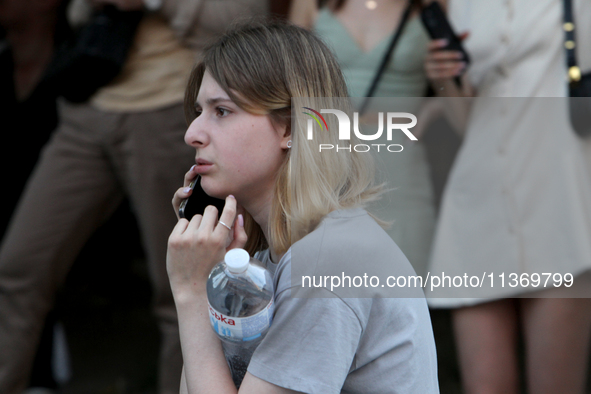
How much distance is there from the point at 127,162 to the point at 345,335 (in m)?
1.53

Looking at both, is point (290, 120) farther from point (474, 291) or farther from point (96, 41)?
point (96, 41)

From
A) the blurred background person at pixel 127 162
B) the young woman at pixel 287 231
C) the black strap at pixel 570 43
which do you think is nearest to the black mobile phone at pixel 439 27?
the black strap at pixel 570 43

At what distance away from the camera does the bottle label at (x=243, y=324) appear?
1.28 meters

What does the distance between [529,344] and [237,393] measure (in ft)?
3.59

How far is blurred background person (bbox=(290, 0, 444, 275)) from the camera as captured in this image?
220 centimetres

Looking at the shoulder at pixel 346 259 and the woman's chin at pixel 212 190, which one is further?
the woman's chin at pixel 212 190

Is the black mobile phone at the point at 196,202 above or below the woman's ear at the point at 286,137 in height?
below

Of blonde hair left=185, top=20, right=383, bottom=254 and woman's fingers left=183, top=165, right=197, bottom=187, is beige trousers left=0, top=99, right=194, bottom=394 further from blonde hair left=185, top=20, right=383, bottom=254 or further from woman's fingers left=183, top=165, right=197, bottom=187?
blonde hair left=185, top=20, right=383, bottom=254

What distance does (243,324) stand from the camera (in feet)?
4.19

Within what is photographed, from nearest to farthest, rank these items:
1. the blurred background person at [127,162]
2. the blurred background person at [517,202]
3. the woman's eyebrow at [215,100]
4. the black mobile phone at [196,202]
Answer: the woman's eyebrow at [215,100] → the black mobile phone at [196,202] → the blurred background person at [517,202] → the blurred background person at [127,162]

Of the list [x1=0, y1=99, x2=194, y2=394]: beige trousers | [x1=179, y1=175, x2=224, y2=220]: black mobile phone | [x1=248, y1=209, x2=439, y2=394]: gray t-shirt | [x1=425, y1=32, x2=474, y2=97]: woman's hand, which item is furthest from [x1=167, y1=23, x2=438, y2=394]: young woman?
[x1=0, y1=99, x2=194, y2=394]: beige trousers

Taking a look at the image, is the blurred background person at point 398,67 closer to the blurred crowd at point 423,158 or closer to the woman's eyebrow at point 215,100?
the blurred crowd at point 423,158

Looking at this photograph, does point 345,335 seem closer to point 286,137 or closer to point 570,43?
point 286,137

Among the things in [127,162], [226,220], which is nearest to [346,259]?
[226,220]
